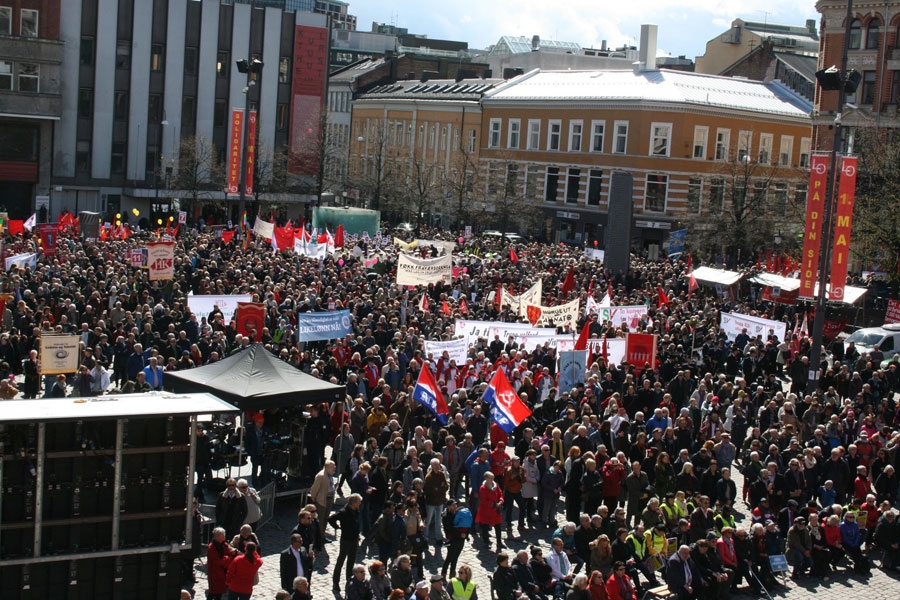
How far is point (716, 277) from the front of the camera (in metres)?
38.5

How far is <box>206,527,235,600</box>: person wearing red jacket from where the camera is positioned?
40.9ft

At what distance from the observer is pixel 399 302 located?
28750mm

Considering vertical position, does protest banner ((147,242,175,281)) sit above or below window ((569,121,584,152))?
below

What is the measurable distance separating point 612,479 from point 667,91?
50798 millimetres

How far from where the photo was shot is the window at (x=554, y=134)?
6900 centimetres

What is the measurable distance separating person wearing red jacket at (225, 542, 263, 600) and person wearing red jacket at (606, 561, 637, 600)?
12.9ft

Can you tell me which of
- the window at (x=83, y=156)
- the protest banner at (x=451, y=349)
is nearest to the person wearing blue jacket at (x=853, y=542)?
the protest banner at (x=451, y=349)

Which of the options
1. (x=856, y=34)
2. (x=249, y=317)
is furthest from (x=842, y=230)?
(x=856, y=34)

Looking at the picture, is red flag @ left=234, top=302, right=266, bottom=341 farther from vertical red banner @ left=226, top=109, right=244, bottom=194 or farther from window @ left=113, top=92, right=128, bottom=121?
window @ left=113, top=92, right=128, bottom=121

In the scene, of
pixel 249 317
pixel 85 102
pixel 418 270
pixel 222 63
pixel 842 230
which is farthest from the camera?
pixel 222 63

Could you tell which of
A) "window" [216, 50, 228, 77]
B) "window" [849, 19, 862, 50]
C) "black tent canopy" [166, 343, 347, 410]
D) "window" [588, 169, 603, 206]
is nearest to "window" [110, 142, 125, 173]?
"window" [216, 50, 228, 77]

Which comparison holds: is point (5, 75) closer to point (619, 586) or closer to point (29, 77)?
point (29, 77)

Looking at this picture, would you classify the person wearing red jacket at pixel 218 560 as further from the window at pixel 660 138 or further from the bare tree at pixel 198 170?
the window at pixel 660 138

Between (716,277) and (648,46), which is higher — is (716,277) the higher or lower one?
the lower one
